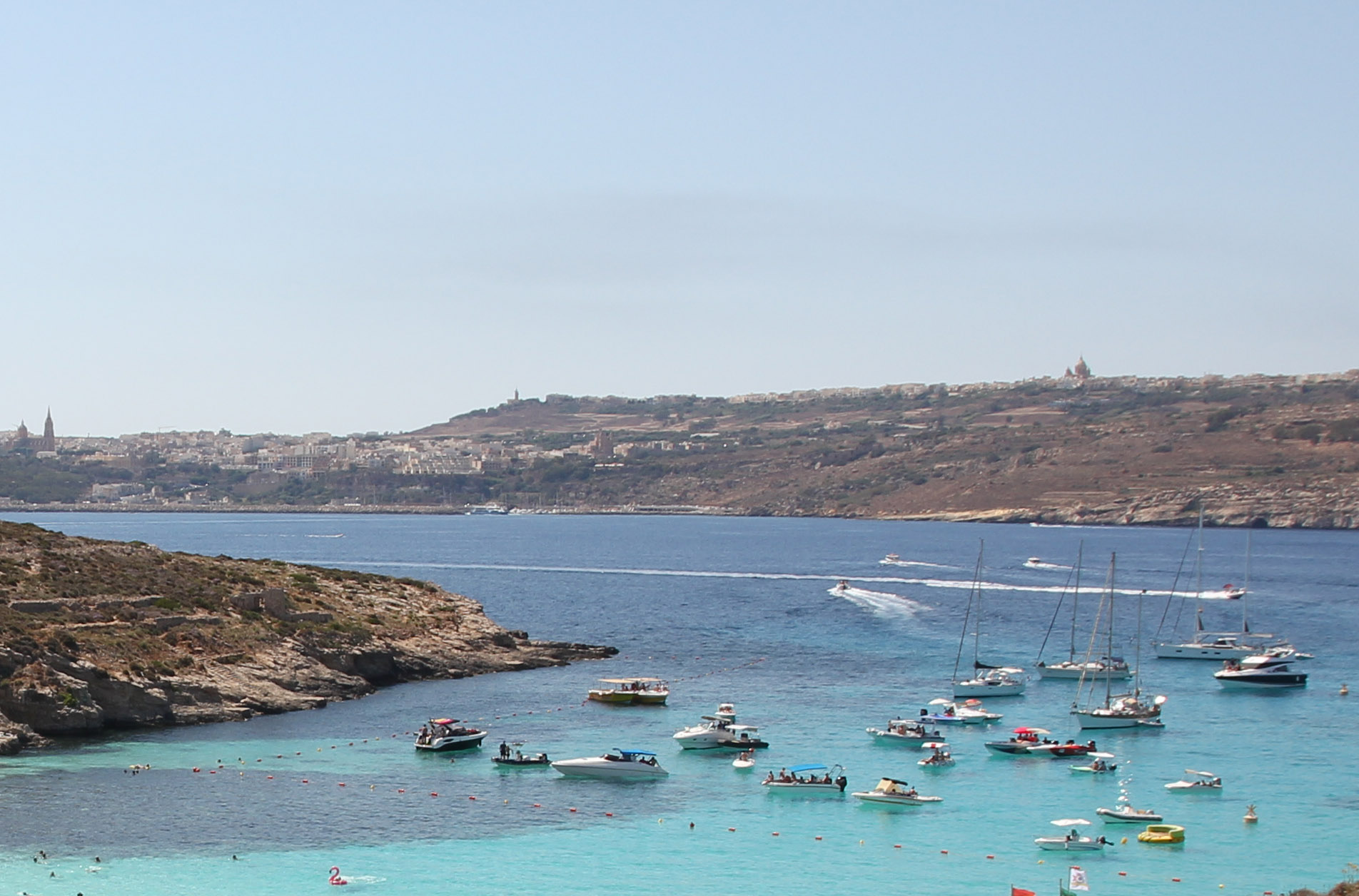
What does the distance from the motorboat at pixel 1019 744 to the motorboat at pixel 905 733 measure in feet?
7.58

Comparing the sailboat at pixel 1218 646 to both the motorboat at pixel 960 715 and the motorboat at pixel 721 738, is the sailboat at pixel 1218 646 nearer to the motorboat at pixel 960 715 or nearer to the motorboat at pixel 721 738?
the motorboat at pixel 960 715

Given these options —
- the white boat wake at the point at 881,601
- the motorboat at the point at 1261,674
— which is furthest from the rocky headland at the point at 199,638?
the motorboat at the point at 1261,674

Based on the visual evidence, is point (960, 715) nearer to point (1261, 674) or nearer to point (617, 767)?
point (617, 767)

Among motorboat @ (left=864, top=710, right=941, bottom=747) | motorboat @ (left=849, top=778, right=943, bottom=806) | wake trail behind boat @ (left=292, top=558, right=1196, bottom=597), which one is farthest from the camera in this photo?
wake trail behind boat @ (left=292, top=558, right=1196, bottom=597)

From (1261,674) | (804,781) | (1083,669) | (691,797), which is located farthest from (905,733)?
(1261,674)

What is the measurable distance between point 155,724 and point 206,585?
16.8 meters

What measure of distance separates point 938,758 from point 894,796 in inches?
286

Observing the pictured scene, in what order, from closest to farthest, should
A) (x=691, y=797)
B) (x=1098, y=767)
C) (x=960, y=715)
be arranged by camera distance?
(x=691, y=797), (x=1098, y=767), (x=960, y=715)

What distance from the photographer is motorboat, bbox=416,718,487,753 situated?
5553 centimetres

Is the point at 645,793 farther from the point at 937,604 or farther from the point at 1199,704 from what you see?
the point at 937,604

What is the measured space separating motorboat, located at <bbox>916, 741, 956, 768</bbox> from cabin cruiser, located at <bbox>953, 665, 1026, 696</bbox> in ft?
49.8

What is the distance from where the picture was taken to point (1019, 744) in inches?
2279

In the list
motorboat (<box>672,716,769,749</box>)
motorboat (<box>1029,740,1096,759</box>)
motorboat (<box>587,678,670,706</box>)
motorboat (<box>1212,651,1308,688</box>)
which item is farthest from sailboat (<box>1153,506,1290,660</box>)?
motorboat (<box>672,716,769,749</box>)

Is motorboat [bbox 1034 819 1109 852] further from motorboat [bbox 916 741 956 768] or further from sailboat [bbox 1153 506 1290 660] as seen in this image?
sailboat [bbox 1153 506 1290 660]
